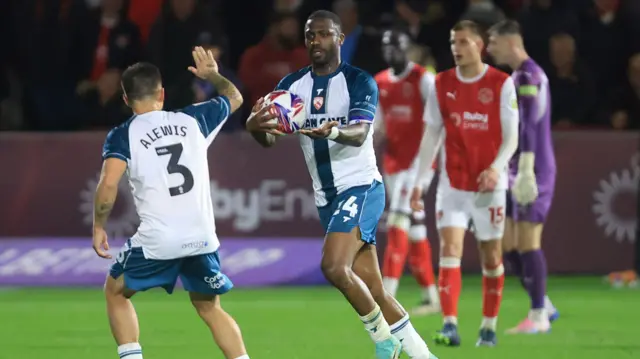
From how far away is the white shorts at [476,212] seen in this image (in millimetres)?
9719

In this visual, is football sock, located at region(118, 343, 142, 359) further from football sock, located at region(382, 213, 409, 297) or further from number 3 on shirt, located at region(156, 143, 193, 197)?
football sock, located at region(382, 213, 409, 297)

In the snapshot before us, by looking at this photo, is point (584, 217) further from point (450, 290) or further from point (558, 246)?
point (450, 290)

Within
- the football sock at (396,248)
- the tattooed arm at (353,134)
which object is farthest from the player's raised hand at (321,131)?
the football sock at (396,248)

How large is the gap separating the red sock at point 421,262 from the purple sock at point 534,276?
1438 millimetres

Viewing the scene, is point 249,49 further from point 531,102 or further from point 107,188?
point 107,188

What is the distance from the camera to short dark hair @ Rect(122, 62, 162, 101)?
7.60m

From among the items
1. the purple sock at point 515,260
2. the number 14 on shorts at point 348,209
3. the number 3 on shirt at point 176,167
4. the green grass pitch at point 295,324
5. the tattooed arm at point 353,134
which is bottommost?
the green grass pitch at point 295,324

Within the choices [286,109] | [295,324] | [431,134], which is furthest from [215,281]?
[295,324]

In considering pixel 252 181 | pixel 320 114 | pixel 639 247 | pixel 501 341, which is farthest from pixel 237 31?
pixel 320 114

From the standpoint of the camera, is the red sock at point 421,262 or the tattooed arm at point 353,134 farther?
the red sock at point 421,262

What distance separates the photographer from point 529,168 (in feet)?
34.2

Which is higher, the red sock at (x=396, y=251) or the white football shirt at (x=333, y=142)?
the white football shirt at (x=333, y=142)

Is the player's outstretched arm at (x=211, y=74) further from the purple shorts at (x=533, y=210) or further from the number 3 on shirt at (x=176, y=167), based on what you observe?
the purple shorts at (x=533, y=210)

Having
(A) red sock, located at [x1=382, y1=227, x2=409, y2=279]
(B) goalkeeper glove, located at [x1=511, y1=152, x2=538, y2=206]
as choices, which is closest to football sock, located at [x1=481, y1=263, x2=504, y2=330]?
(B) goalkeeper glove, located at [x1=511, y1=152, x2=538, y2=206]
